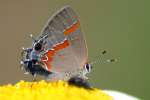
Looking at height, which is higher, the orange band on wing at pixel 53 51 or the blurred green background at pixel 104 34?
the blurred green background at pixel 104 34

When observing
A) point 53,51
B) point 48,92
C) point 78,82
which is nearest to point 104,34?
point 53,51

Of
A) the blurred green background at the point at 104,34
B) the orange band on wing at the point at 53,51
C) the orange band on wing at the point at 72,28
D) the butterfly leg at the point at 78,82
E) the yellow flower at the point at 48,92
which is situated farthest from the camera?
the blurred green background at the point at 104,34

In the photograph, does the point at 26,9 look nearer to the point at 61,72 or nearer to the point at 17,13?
the point at 17,13

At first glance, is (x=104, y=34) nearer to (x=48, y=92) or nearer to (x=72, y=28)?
(x=72, y=28)

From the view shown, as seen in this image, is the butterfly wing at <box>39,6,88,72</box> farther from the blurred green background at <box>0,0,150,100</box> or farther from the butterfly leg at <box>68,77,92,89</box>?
the blurred green background at <box>0,0,150,100</box>

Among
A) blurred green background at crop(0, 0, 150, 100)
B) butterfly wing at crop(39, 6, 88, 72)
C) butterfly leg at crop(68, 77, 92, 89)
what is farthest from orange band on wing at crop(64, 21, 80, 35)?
blurred green background at crop(0, 0, 150, 100)

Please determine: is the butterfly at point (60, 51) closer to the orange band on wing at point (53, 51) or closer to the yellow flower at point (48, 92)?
the orange band on wing at point (53, 51)

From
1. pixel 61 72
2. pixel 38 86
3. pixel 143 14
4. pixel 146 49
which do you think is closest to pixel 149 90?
pixel 146 49

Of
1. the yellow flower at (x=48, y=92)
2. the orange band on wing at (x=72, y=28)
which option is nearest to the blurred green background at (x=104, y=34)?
the orange band on wing at (x=72, y=28)
